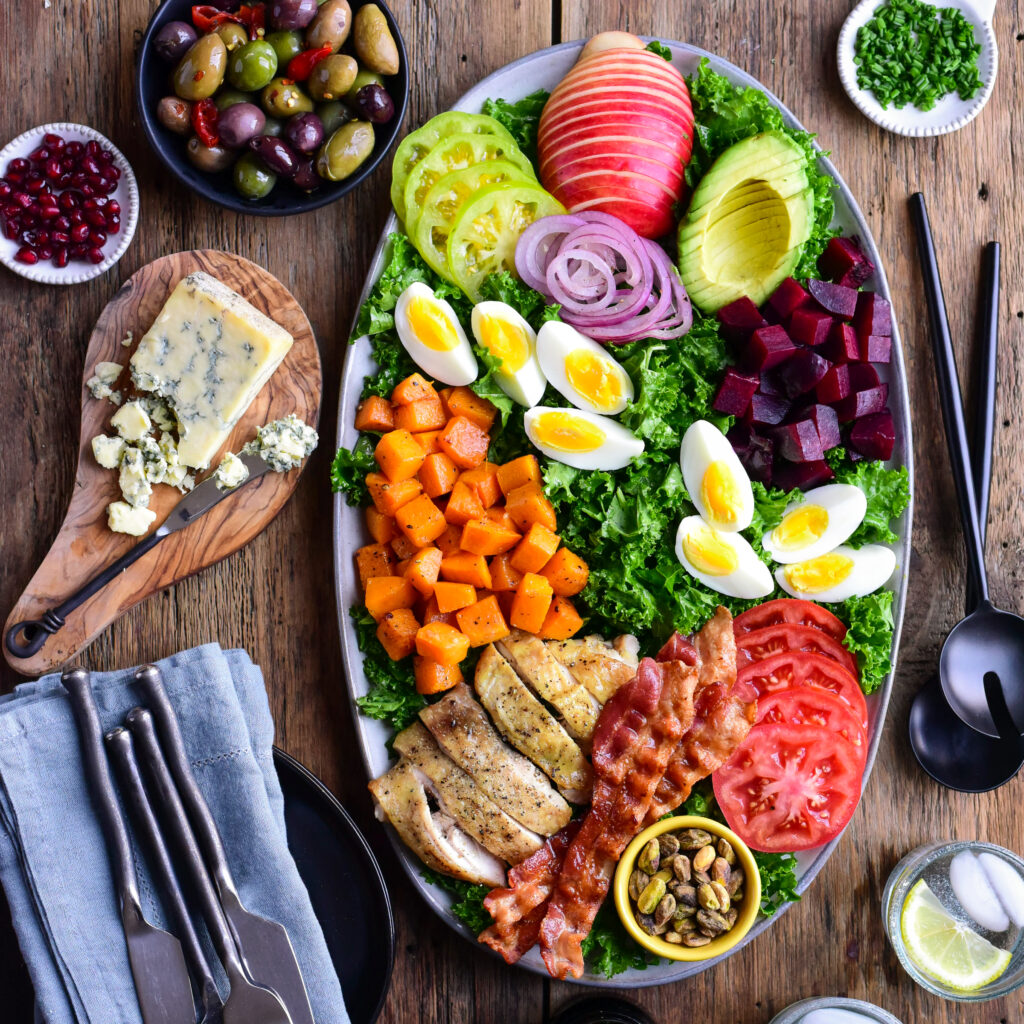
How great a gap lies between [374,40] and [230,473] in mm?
1220

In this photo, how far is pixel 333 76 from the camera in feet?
7.98

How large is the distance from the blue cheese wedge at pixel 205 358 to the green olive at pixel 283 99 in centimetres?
48

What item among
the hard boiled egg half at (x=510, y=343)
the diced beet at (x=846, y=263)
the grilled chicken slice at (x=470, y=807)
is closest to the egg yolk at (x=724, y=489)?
the hard boiled egg half at (x=510, y=343)

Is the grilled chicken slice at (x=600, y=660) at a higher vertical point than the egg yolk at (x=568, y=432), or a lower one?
lower

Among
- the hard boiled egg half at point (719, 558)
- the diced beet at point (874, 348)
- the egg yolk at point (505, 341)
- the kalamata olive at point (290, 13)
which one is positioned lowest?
the hard boiled egg half at point (719, 558)

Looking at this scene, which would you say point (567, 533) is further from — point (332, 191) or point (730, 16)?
point (730, 16)

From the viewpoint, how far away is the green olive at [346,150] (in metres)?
2.44

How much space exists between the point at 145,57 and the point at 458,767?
2.06 m

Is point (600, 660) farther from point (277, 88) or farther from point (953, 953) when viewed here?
point (277, 88)

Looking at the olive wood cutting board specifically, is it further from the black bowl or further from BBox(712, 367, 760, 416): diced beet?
BBox(712, 367, 760, 416): diced beet

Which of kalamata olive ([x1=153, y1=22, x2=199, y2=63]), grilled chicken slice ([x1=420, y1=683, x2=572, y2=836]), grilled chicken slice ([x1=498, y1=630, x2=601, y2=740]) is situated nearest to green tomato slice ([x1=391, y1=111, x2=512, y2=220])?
kalamata olive ([x1=153, y1=22, x2=199, y2=63])

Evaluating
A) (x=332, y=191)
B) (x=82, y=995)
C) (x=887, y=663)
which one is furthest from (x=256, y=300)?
(x=887, y=663)

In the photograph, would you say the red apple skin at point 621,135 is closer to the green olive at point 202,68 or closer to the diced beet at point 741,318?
the diced beet at point 741,318

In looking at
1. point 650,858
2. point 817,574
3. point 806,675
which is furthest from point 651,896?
point 817,574
